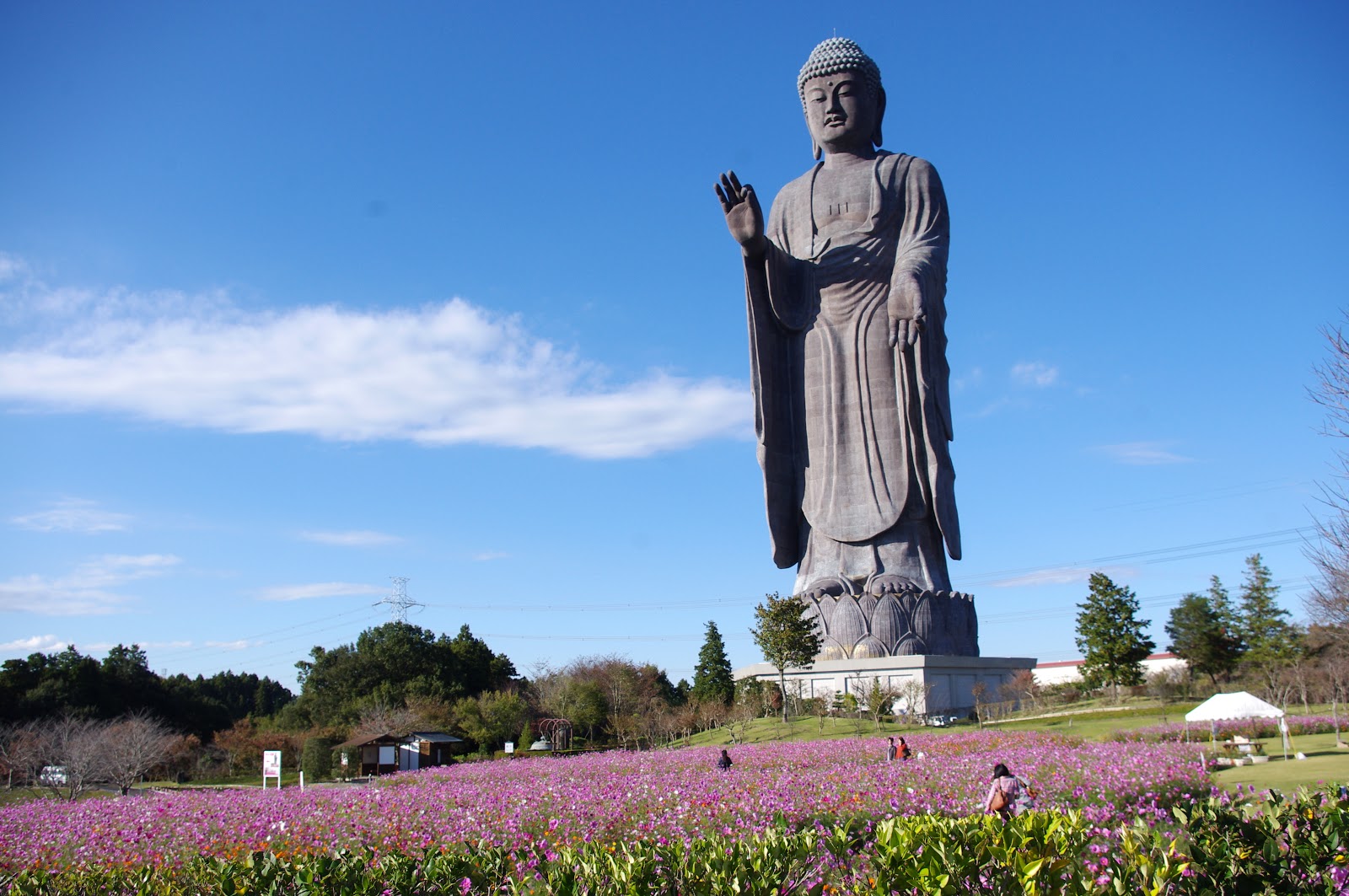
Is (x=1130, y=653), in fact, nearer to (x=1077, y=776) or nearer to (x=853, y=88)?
(x=853, y=88)

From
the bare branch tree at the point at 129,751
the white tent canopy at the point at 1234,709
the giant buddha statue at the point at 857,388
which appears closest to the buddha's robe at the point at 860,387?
the giant buddha statue at the point at 857,388

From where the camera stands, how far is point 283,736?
31.0m

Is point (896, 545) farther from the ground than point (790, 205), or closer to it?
closer to it

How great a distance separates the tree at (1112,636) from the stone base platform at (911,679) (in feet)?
26.4

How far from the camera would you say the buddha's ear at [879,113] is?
24.2 meters

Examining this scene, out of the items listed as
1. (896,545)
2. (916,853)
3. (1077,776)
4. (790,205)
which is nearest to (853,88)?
(790,205)

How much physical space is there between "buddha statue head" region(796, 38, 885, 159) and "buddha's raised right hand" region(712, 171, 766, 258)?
5.13 meters

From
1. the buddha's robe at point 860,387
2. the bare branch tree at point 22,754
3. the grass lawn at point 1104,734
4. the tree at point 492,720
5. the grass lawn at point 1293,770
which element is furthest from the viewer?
the tree at point 492,720

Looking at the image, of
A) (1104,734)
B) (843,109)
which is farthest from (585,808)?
(843,109)

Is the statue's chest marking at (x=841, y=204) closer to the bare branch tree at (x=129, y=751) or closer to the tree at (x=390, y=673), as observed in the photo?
the bare branch tree at (x=129, y=751)

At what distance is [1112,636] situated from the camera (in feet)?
97.0

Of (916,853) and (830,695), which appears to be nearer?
(916,853)

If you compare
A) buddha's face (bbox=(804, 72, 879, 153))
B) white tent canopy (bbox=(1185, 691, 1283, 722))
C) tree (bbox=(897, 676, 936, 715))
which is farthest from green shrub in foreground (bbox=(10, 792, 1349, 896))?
buddha's face (bbox=(804, 72, 879, 153))

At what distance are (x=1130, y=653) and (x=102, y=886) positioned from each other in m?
29.1
